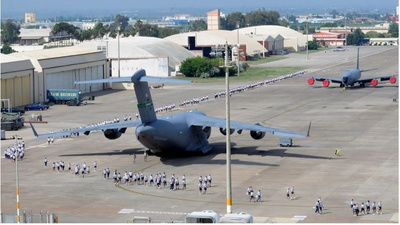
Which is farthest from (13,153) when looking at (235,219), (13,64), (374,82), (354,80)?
(374,82)

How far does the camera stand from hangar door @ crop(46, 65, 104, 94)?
143m

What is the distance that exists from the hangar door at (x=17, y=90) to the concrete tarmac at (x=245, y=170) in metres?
8.70

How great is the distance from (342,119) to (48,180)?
4762 cm

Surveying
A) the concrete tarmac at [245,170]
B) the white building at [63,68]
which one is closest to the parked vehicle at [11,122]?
the concrete tarmac at [245,170]

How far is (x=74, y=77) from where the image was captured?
151 m

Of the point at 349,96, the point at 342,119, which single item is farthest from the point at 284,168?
the point at 349,96

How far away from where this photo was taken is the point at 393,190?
67.4 m

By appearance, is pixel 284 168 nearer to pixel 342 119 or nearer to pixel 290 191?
pixel 290 191

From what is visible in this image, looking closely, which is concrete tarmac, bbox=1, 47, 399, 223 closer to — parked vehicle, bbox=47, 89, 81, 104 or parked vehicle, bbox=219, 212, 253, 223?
parked vehicle, bbox=219, 212, 253, 223

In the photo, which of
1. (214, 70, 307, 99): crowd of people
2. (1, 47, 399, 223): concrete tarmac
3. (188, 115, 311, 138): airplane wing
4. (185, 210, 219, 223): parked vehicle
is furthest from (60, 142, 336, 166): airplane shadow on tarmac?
(214, 70, 307, 99): crowd of people

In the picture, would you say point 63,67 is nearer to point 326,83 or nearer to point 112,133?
point 326,83

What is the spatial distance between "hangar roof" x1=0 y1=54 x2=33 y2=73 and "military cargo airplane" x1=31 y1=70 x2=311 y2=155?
43.5 metres

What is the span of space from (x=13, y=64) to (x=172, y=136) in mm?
56921

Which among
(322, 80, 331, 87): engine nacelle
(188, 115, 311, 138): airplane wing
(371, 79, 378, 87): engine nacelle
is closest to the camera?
(188, 115, 311, 138): airplane wing
